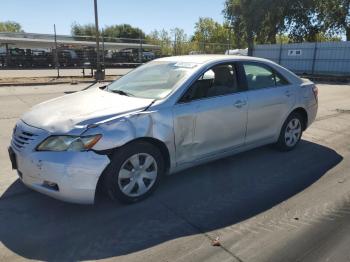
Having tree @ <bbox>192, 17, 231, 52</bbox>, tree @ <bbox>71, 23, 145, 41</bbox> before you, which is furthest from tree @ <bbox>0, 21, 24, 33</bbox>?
tree @ <bbox>192, 17, 231, 52</bbox>

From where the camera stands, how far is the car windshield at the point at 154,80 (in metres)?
4.27

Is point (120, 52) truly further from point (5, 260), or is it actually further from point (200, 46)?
point (5, 260)

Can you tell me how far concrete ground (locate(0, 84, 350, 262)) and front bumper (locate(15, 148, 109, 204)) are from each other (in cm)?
29

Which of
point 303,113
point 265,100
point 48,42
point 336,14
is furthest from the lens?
point 48,42

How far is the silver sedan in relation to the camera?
3398mm

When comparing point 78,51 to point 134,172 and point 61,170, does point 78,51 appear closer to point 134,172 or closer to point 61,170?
point 134,172

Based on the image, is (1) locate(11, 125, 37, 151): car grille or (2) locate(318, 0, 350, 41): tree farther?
(2) locate(318, 0, 350, 41): tree

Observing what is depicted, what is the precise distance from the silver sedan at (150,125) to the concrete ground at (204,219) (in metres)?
0.29

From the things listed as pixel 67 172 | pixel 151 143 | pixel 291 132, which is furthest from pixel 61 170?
pixel 291 132

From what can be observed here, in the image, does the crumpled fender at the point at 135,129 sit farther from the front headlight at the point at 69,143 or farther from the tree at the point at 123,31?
the tree at the point at 123,31

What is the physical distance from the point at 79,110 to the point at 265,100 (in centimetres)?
255

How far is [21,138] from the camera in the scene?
363 centimetres

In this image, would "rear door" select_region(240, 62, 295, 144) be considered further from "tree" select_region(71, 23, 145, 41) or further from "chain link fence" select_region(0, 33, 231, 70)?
"tree" select_region(71, 23, 145, 41)

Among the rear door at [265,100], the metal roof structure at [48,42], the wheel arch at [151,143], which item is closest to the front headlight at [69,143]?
the wheel arch at [151,143]
